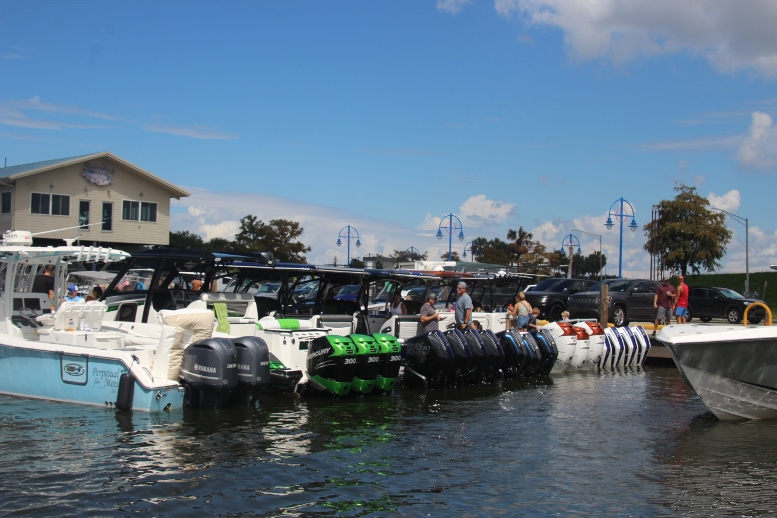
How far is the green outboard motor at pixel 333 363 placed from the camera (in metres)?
14.2

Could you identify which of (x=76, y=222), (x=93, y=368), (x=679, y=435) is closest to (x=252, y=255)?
(x=93, y=368)

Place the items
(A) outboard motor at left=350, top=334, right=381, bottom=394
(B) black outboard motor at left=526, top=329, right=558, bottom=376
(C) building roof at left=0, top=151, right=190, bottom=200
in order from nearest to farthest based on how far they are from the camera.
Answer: (A) outboard motor at left=350, top=334, right=381, bottom=394, (B) black outboard motor at left=526, top=329, right=558, bottom=376, (C) building roof at left=0, top=151, right=190, bottom=200

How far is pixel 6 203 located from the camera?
40.2 m

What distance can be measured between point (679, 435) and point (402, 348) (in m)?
5.75

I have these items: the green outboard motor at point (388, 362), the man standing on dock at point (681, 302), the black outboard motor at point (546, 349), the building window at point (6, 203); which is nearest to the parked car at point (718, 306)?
the man standing on dock at point (681, 302)

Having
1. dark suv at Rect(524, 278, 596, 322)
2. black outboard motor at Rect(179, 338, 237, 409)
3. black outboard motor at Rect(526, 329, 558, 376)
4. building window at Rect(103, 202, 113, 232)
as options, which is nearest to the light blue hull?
black outboard motor at Rect(179, 338, 237, 409)

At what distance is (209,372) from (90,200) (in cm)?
3249

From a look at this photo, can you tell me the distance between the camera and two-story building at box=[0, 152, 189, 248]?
39.8m

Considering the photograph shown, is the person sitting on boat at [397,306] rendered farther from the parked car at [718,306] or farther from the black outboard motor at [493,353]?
the parked car at [718,306]

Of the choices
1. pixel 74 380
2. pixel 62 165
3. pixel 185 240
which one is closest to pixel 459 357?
pixel 74 380

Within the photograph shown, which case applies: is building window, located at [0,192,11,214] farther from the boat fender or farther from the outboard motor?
the boat fender

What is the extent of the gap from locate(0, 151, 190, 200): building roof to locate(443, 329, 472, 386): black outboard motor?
1137 inches

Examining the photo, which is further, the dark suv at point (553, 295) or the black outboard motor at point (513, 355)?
the dark suv at point (553, 295)

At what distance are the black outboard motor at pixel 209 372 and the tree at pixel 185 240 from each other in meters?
56.4
